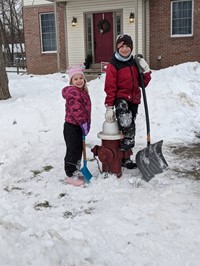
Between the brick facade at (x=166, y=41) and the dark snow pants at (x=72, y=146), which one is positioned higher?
the brick facade at (x=166, y=41)

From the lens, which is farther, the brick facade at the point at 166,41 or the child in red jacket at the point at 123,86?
the brick facade at the point at 166,41

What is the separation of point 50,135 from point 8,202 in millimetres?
2560

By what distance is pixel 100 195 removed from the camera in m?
3.78

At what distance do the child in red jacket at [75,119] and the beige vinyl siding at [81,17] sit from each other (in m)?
11.4

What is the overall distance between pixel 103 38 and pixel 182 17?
343cm

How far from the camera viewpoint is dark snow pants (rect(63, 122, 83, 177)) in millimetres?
4202

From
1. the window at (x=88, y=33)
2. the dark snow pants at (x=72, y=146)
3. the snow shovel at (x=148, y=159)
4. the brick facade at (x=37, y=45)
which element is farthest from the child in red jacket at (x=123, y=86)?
the brick facade at (x=37, y=45)

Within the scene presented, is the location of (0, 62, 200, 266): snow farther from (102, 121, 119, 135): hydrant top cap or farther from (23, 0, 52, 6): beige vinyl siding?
(23, 0, 52, 6): beige vinyl siding

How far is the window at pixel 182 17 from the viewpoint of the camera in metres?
14.6

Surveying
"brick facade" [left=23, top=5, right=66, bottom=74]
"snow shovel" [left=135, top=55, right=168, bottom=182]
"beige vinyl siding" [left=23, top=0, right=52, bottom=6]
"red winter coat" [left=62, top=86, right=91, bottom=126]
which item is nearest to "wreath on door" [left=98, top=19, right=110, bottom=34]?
"brick facade" [left=23, top=5, right=66, bottom=74]

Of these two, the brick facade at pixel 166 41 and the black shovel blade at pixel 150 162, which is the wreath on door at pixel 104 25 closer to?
the brick facade at pixel 166 41

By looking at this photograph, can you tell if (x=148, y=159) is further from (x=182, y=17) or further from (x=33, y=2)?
(x=33, y=2)

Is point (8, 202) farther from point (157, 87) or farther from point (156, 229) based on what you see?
point (157, 87)

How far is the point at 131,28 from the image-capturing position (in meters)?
14.9
